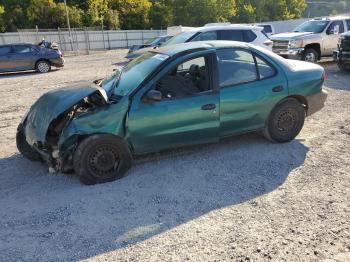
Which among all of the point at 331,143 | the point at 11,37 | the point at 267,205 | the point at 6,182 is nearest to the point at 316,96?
the point at 331,143

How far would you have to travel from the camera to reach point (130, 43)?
3888 centimetres

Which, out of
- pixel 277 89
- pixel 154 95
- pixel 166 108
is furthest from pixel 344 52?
pixel 154 95

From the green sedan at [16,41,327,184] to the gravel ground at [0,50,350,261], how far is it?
0.34m

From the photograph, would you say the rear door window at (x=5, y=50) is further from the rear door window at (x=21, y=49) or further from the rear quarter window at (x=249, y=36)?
the rear quarter window at (x=249, y=36)

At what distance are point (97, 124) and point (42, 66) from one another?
45.9 ft

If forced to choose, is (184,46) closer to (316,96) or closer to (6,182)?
(316,96)

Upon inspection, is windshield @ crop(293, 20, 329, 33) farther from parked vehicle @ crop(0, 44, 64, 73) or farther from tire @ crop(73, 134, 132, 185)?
tire @ crop(73, 134, 132, 185)

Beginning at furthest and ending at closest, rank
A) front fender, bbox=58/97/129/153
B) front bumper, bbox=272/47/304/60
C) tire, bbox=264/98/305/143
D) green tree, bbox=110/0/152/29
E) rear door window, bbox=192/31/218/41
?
green tree, bbox=110/0/152/29
front bumper, bbox=272/47/304/60
rear door window, bbox=192/31/218/41
tire, bbox=264/98/305/143
front fender, bbox=58/97/129/153

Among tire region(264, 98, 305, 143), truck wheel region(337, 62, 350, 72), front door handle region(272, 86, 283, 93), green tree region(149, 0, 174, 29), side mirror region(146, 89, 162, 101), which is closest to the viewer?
side mirror region(146, 89, 162, 101)

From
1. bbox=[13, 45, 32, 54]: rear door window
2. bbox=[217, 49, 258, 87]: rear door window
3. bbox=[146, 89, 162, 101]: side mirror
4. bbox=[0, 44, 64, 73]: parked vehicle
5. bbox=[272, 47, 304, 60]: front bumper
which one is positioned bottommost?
bbox=[0, 44, 64, 73]: parked vehicle

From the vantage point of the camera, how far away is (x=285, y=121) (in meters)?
5.75

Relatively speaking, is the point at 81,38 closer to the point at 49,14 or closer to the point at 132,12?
the point at 49,14

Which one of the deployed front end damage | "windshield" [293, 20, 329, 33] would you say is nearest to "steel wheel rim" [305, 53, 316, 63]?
"windshield" [293, 20, 329, 33]

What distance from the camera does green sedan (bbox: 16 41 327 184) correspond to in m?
4.67
